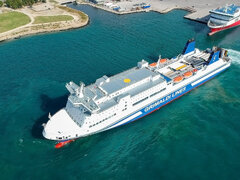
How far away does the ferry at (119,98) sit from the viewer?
39.8 m

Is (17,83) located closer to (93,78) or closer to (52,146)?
(93,78)

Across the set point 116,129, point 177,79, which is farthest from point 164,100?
point 116,129

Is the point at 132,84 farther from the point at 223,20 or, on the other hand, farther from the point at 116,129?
the point at 223,20

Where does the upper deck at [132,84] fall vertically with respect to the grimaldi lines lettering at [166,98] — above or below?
above

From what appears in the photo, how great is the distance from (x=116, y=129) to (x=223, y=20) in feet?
237

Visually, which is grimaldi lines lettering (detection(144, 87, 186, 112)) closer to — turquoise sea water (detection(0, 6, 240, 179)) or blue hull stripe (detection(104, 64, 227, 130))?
blue hull stripe (detection(104, 64, 227, 130))

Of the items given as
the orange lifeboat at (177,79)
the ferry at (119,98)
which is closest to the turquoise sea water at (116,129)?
the ferry at (119,98)

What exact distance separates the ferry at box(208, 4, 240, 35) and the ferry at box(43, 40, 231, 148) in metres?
33.1

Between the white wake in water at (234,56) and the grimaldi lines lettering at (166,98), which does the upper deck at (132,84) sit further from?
the white wake in water at (234,56)

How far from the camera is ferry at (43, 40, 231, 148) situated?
3978 centimetres

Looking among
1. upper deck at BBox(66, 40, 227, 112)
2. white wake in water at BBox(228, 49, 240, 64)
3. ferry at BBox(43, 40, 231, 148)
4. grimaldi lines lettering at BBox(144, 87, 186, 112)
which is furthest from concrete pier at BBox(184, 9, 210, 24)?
grimaldi lines lettering at BBox(144, 87, 186, 112)

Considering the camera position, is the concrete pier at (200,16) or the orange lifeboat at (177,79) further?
the concrete pier at (200,16)

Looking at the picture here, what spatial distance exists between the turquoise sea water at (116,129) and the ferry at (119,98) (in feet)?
7.15

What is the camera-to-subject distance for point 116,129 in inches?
1719
